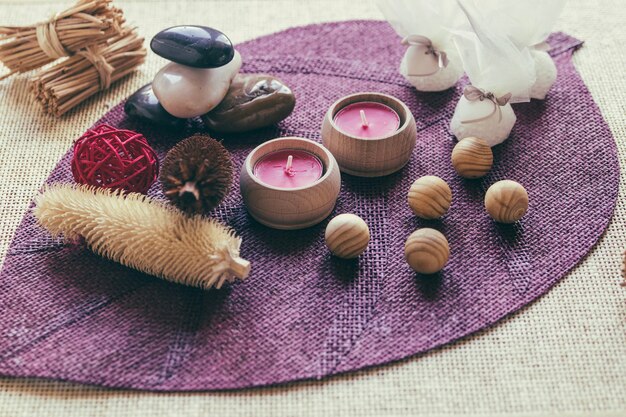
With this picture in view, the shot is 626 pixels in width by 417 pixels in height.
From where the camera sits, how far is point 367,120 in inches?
37.6

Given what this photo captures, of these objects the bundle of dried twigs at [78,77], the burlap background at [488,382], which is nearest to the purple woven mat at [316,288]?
the burlap background at [488,382]

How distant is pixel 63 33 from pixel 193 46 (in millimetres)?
235

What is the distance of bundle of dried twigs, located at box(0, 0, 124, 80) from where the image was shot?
1.05 meters

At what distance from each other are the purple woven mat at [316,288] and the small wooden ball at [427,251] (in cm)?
2

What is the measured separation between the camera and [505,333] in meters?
0.78

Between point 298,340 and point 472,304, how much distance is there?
7.3 inches

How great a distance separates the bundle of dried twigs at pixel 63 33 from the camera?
1046 mm

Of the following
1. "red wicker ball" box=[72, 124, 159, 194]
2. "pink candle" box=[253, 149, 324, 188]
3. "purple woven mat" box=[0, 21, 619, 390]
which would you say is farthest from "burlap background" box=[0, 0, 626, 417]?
"pink candle" box=[253, 149, 324, 188]

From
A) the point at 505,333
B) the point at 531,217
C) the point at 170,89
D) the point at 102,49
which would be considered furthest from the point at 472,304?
the point at 102,49

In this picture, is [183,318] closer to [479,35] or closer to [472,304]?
[472,304]

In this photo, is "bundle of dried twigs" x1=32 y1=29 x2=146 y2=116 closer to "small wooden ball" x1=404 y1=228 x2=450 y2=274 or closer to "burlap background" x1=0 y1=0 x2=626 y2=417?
"burlap background" x1=0 y1=0 x2=626 y2=417

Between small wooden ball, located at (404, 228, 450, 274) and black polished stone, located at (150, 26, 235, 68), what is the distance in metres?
0.33

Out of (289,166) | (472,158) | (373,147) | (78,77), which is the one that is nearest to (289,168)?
(289,166)

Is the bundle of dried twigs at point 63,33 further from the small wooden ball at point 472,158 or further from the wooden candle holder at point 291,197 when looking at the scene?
the small wooden ball at point 472,158
